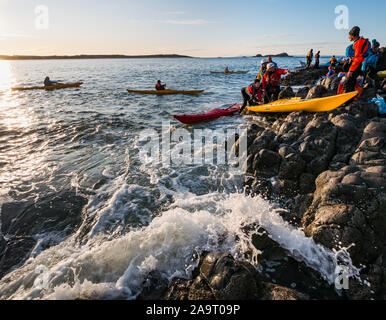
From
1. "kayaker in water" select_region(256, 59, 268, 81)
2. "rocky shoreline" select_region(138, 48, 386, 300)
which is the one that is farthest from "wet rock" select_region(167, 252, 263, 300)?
"kayaker in water" select_region(256, 59, 268, 81)

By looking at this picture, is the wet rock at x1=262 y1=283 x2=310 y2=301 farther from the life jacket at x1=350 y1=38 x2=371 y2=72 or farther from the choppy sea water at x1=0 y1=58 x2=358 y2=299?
the life jacket at x1=350 y1=38 x2=371 y2=72

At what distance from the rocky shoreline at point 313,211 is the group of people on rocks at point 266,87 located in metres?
5.17

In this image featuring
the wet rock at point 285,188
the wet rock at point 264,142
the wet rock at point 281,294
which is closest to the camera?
the wet rock at point 281,294

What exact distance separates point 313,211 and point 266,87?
8.82 meters

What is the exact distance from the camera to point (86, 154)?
9.27 metres

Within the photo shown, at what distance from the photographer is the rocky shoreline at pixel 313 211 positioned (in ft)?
11.1

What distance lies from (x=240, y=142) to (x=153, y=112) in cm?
963

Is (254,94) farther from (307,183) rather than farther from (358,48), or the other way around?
Answer: (307,183)

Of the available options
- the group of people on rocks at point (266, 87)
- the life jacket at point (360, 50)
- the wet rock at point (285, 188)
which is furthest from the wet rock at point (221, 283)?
the group of people on rocks at point (266, 87)

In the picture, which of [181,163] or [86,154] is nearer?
[181,163]

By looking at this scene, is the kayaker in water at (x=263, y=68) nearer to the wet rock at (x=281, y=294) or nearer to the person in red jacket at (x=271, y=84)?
the person in red jacket at (x=271, y=84)
